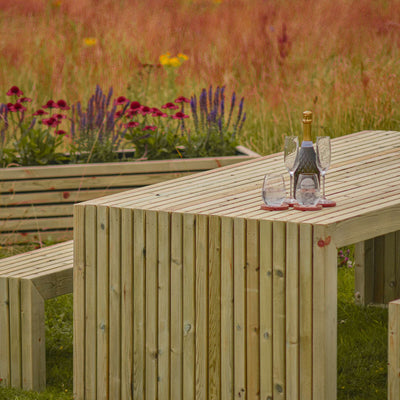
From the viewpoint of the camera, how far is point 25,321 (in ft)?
11.6

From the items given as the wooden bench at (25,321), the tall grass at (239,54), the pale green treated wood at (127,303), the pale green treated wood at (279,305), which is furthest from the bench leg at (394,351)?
the tall grass at (239,54)

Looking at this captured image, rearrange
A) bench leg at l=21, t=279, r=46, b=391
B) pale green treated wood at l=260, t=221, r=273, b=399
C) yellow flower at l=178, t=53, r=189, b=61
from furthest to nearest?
yellow flower at l=178, t=53, r=189, b=61, bench leg at l=21, t=279, r=46, b=391, pale green treated wood at l=260, t=221, r=273, b=399

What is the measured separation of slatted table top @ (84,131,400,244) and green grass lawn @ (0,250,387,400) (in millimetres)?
785

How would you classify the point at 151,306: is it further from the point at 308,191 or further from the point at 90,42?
the point at 90,42

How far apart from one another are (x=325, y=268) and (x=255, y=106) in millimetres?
4685

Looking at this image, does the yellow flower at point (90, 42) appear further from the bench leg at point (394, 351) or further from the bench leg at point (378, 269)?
the bench leg at point (394, 351)

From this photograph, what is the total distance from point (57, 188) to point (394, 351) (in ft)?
9.70

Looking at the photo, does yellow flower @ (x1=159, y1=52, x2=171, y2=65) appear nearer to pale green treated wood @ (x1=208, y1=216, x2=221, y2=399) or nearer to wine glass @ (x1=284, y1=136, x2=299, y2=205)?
wine glass @ (x1=284, y1=136, x2=299, y2=205)

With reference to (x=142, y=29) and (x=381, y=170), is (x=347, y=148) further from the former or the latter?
(x=142, y=29)

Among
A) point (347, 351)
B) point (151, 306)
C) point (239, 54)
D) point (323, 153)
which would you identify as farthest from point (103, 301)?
point (239, 54)

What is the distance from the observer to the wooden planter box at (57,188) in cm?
537

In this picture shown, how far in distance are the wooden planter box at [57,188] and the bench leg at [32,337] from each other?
6.16 ft

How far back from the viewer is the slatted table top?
296 centimetres

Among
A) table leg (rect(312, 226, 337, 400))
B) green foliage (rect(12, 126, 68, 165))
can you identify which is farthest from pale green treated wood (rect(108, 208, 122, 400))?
green foliage (rect(12, 126, 68, 165))
